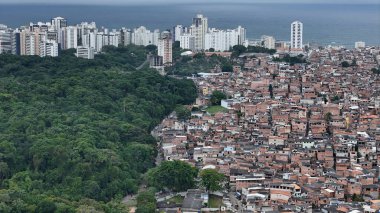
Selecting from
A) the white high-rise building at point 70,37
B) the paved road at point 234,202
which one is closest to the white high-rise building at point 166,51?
the white high-rise building at point 70,37

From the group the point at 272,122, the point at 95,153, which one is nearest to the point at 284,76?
the point at 272,122

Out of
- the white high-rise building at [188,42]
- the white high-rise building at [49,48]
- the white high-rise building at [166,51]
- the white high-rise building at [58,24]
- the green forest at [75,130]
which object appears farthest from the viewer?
the white high-rise building at [188,42]

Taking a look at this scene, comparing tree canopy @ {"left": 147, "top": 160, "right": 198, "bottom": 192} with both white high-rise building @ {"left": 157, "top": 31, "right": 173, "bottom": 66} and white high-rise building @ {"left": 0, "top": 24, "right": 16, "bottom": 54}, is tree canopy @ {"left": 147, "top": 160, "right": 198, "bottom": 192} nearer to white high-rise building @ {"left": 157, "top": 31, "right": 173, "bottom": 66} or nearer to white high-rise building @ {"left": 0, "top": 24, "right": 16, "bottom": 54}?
white high-rise building @ {"left": 157, "top": 31, "right": 173, "bottom": 66}

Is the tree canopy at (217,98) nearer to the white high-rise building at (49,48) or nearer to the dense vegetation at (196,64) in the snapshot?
the dense vegetation at (196,64)

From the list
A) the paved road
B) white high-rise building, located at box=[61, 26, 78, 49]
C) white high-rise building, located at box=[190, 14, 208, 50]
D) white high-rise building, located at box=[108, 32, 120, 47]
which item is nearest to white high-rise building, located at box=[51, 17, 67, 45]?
white high-rise building, located at box=[61, 26, 78, 49]

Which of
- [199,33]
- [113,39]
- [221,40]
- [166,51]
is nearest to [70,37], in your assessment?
[113,39]

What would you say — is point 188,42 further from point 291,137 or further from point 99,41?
point 291,137
